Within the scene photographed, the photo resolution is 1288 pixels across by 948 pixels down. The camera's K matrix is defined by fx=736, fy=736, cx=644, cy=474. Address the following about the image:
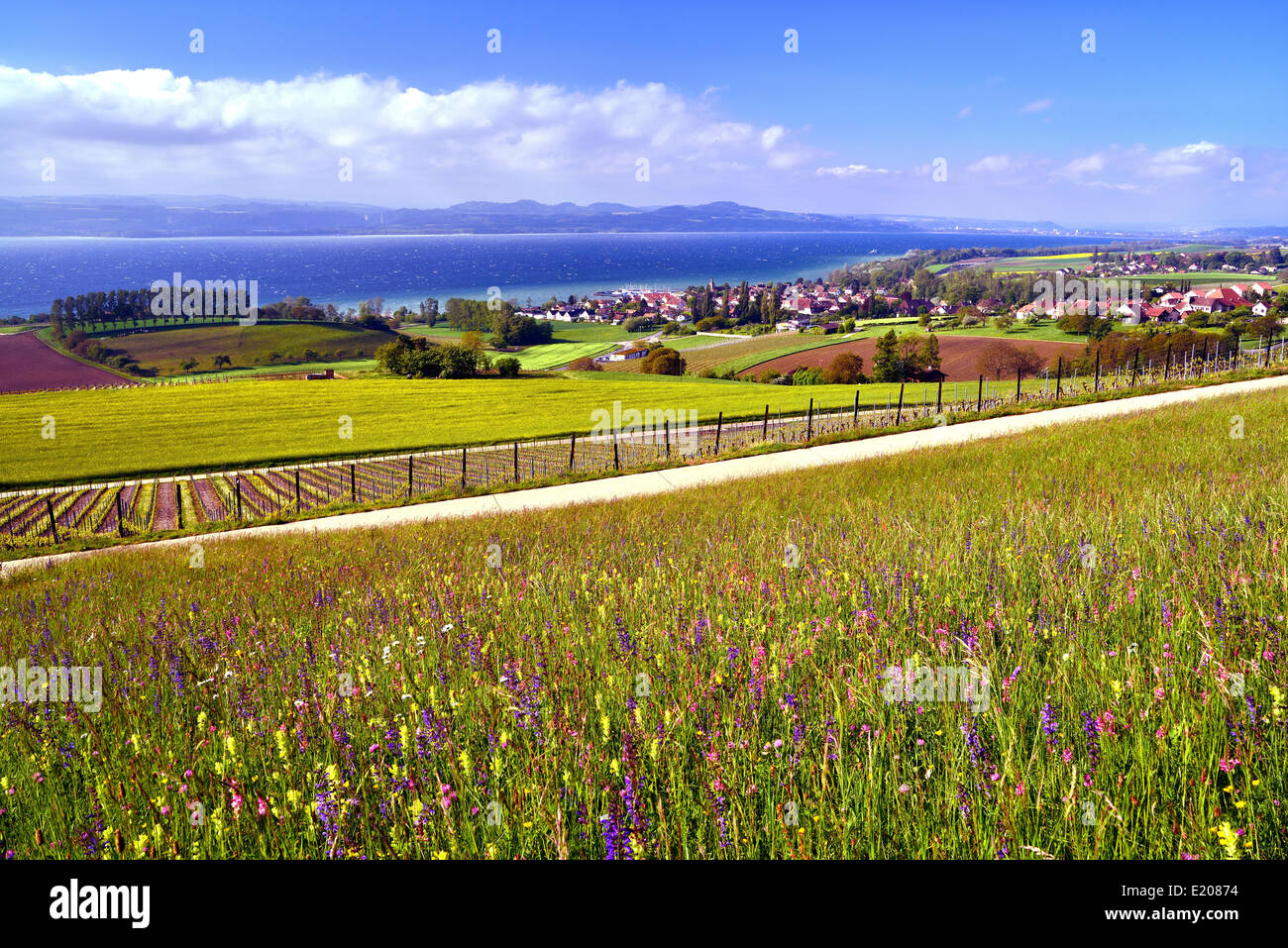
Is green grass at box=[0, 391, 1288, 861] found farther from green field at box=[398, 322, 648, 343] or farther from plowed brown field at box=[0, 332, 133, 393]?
green field at box=[398, 322, 648, 343]

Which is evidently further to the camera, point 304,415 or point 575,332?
point 575,332

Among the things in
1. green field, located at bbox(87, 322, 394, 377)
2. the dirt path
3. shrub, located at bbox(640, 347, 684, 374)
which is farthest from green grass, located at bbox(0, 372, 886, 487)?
green field, located at bbox(87, 322, 394, 377)

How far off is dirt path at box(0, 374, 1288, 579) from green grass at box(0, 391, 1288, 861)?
1122cm

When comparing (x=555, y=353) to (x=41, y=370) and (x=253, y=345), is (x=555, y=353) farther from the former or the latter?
(x=41, y=370)

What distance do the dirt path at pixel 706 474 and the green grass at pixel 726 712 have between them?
36.8ft

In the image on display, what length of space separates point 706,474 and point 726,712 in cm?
1653

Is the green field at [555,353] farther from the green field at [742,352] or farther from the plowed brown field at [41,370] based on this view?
the plowed brown field at [41,370]

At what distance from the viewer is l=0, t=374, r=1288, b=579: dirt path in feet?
54.3

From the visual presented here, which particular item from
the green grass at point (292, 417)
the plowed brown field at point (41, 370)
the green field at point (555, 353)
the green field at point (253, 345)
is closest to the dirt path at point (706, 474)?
the green grass at point (292, 417)

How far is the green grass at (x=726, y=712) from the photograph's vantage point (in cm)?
199

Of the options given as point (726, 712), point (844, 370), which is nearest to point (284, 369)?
point (844, 370)

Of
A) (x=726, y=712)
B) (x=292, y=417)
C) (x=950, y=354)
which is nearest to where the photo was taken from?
(x=726, y=712)

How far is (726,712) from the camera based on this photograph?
2.56 metres
